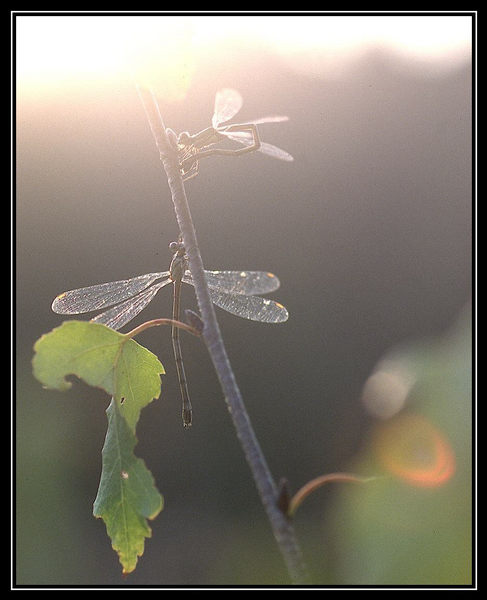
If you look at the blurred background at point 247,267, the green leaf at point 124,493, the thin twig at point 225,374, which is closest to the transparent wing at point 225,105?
the thin twig at point 225,374

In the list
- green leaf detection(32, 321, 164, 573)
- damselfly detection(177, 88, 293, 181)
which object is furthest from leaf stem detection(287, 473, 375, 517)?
damselfly detection(177, 88, 293, 181)

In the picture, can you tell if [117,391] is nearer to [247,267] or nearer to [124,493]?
[124,493]

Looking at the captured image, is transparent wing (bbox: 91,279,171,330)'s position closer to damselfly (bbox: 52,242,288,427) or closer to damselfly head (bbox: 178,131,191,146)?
damselfly (bbox: 52,242,288,427)

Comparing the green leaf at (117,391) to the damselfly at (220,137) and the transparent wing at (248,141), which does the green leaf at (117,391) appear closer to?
the damselfly at (220,137)

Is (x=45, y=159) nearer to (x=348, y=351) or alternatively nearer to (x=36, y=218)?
(x=36, y=218)

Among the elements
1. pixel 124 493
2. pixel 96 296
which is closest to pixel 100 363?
pixel 124 493
